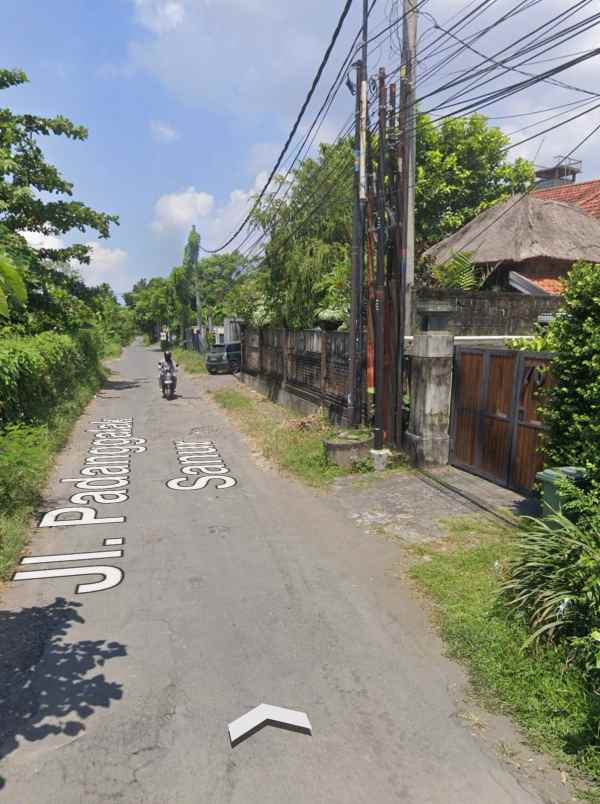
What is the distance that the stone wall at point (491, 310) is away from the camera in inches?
424

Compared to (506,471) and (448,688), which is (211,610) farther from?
(506,471)

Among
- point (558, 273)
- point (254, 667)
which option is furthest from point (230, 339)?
point (254, 667)

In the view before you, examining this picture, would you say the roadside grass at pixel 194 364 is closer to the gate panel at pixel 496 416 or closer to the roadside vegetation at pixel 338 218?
the roadside vegetation at pixel 338 218

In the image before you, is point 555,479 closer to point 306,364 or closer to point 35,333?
point 306,364

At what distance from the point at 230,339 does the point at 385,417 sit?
102ft

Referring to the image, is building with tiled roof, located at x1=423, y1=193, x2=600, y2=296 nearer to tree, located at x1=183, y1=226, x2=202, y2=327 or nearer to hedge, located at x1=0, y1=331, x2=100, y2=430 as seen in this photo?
hedge, located at x1=0, y1=331, x2=100, y2=430

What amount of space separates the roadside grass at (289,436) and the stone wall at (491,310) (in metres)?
3.39

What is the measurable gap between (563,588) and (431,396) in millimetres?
4908

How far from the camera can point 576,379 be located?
5.66 metres

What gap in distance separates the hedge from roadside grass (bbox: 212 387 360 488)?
4485 millimetres

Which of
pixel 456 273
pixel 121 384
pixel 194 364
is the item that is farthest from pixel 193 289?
pixel 456 273

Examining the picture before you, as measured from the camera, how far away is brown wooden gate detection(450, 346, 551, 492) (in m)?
7.08

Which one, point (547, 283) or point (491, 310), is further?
point (547, 283)

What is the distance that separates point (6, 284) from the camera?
2.59m
